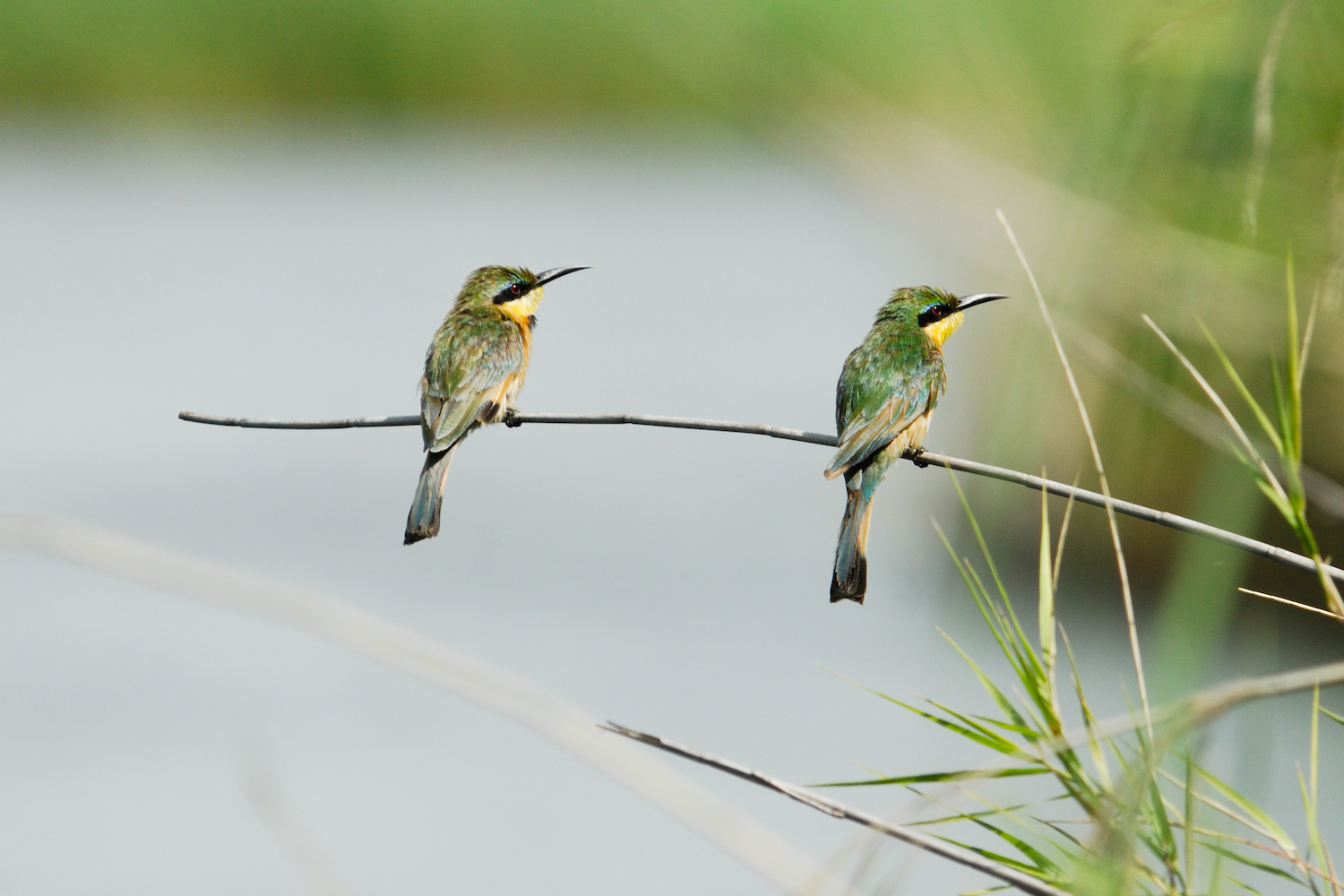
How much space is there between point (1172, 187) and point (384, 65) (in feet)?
28.7

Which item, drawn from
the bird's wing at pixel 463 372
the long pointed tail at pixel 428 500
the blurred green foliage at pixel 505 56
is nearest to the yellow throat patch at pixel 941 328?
the blurred green foliage at pixel 505 56

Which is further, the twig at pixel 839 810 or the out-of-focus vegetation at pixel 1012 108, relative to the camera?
the out-of-focus vegetation at pixel 1012 108

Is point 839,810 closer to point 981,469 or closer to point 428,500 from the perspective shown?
point 981,469

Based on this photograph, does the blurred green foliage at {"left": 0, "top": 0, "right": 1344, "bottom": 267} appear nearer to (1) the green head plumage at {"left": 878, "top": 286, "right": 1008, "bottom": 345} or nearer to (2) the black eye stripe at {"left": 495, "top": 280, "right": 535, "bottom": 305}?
(1) the green head plumage at {"left": 878, "top": 286, "right": 1008, "bottom": 345}

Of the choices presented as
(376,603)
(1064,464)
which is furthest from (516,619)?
(1064,464)

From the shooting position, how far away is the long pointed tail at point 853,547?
1.12 metres

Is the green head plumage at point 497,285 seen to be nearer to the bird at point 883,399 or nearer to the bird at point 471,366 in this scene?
the bird at point 471,366

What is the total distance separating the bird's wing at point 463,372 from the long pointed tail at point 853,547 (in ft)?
1.49

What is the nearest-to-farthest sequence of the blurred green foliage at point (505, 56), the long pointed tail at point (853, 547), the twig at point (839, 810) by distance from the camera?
the twig at point (839, 810) < the long pointed tail at point (853, 547) < the blurred green foliage at point (505, 56)

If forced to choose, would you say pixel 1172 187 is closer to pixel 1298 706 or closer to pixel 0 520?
pixel 0 520

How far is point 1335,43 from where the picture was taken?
125 cm

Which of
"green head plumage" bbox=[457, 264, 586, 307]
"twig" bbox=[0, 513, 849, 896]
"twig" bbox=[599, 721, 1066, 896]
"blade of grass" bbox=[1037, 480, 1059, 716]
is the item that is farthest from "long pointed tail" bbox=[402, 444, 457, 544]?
"green head plumage" bbox=[457, 264, 586, 307]

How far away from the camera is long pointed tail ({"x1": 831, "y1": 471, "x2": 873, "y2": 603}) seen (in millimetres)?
1120

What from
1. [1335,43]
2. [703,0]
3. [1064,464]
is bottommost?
[1064,464]
